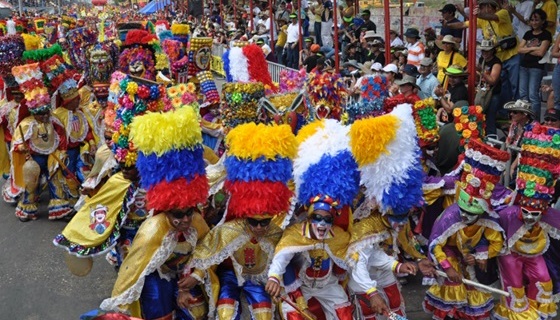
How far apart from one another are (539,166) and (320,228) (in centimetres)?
190

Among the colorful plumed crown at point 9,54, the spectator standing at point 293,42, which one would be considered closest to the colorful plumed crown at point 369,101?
the colorful plumed crown at point 9,54

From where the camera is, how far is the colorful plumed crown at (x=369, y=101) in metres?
5.99

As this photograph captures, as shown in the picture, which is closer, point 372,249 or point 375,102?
point 372,249

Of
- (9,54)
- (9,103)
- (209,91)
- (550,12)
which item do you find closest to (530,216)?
(209,91)

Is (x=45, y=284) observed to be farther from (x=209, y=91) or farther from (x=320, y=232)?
(x=320, y=232)

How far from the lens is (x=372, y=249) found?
4.85m

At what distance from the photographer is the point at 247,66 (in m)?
7.62

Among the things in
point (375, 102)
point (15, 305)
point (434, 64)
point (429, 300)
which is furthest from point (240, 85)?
point (434, 64)

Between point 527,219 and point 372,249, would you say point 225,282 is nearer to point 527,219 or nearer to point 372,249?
point 372,249

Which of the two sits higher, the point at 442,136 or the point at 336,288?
the point at 442,136

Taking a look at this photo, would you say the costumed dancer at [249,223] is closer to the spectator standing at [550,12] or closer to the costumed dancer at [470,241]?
the costumed dancer at [470,241]

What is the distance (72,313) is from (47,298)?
1.81 ft

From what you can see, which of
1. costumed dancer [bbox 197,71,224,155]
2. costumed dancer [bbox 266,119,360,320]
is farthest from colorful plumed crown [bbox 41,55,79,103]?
costumed dancer [bbox 266,119,360,320]

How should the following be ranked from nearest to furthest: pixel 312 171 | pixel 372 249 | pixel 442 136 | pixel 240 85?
pixel 312 171
pixel 372 249
pixel 240 85
pixel 442 136
